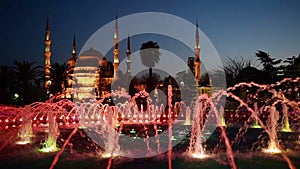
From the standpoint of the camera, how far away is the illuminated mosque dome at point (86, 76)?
59.6 metres

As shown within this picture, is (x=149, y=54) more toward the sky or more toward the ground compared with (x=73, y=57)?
more toward the ground

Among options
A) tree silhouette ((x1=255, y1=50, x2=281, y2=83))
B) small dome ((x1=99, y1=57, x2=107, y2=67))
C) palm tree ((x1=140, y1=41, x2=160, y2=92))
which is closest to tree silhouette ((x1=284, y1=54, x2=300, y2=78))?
tree silhouette ((x1=255, y1=50, x2=281, y2=83))

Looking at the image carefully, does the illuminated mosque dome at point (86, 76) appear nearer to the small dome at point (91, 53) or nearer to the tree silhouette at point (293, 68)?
the small dome at point (91, 53)

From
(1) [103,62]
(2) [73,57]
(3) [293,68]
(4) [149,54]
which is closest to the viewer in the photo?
(3) [293,68]

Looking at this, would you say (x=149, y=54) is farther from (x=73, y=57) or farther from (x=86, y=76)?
(x=73, y=57)

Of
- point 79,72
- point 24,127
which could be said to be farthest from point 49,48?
point 24,127

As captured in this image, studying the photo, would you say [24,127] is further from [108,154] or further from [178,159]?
[178,159]

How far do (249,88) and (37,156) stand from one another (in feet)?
85.3

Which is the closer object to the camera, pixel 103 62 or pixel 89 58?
pixel 89 58

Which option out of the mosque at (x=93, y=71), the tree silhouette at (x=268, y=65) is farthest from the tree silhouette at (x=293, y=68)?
the mosque at (x=93, y=71)

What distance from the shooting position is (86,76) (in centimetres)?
5959

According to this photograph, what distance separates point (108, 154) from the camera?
853 centimetres

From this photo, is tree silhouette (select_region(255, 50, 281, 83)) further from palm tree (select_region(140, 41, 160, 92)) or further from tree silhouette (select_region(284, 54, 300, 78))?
palm tree (select_region(140, 41, 160, 92))

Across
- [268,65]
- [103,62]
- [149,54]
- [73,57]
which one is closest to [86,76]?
[103,62]
